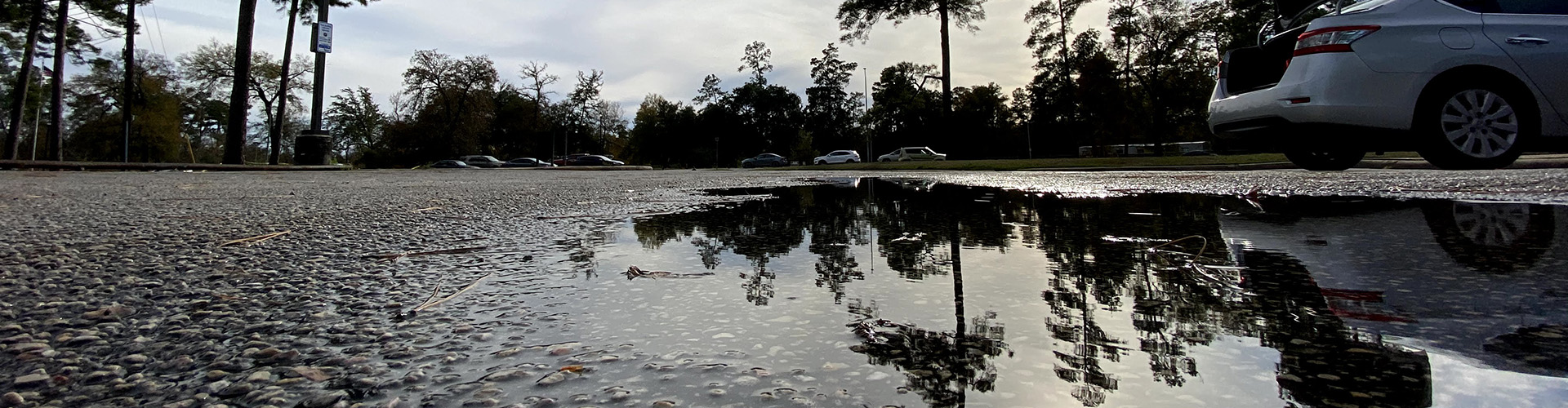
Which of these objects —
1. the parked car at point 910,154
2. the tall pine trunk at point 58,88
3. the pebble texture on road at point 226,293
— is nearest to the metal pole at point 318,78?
the tall pine trunk at point 58,88

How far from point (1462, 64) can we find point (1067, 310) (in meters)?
4.98

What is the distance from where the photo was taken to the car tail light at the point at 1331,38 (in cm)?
481

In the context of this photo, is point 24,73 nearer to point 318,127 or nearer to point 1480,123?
point 318,127

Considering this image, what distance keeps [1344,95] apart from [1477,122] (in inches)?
38.2

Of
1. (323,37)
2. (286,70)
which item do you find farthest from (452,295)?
(286,70)

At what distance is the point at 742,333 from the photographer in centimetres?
147

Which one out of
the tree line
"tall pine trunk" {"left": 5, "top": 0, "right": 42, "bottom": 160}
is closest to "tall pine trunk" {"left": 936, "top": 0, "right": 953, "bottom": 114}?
the tree line

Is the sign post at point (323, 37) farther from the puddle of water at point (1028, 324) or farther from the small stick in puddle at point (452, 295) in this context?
the small stick in puddle at point (452, 295)

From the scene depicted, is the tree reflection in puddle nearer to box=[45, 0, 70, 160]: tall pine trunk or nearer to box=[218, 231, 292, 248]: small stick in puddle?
box=[218, 231, 292, 248]: small stick in puddle

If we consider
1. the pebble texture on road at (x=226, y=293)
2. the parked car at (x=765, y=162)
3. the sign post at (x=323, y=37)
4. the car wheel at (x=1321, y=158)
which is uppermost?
the sign post at (x=323, y=37)

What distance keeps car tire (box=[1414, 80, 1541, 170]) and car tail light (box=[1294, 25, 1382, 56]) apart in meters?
0.64

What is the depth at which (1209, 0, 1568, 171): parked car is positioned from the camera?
4719 mm

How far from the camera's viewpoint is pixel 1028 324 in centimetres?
151

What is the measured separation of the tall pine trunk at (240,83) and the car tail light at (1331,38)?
22.7m
